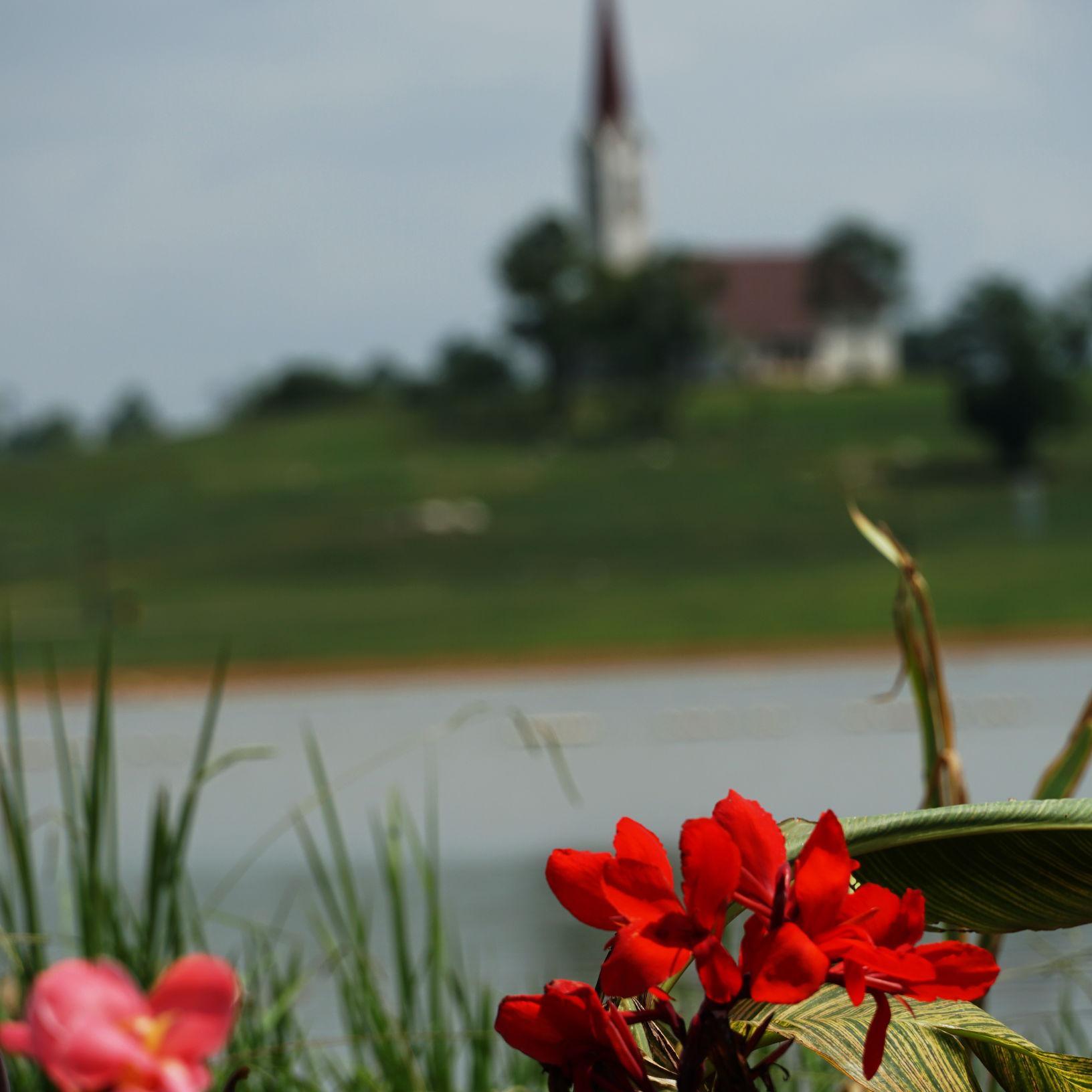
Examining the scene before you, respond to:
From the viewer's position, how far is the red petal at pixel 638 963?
743 millimetres

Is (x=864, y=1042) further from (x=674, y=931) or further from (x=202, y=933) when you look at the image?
(x=202, y=933)

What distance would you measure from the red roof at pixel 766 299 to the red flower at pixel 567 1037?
8352 cm

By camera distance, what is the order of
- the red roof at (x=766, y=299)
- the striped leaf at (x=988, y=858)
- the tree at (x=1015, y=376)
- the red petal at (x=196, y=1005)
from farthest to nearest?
the red roof at (x=766, y=299)
the tree at (x=1015, y=376)
the striped leaf at (x=988, y=858)
the red petal at (x=196, y=1005)

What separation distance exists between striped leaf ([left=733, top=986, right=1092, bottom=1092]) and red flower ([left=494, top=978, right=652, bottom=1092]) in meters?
0.09

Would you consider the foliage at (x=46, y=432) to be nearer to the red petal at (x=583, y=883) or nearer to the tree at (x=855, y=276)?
the tree at (x=855, y=276)

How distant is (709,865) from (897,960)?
0.09m

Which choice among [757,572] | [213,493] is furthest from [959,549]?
[213,493]

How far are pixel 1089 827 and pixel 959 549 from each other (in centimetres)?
3655

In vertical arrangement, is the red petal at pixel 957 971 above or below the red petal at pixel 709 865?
below

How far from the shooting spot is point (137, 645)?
2630cm

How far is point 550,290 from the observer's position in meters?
70.4

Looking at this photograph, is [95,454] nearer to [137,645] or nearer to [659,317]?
[659,317]

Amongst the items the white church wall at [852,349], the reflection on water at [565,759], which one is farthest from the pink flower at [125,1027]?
the white church wall at [852,349]

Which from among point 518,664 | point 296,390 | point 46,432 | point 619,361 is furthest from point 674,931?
point 46,432
